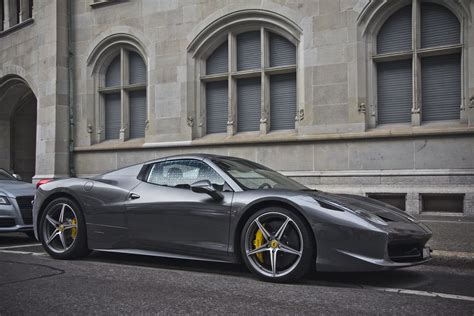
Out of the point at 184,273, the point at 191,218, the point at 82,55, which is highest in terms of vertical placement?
the point at 82,55

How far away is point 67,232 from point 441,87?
7.57 metres

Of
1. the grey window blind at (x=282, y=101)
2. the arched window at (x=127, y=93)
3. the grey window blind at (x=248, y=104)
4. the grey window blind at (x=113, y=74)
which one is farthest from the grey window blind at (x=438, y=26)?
the grey window blind at (x=113, y=74)

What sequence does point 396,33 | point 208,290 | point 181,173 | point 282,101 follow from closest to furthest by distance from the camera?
point 208,290, point 181,173, point 396,33, point 282,101

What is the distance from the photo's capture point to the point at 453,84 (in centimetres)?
1068

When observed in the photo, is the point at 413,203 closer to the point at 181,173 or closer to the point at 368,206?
the point at 368,206

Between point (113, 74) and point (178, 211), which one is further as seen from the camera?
point (113, 74)

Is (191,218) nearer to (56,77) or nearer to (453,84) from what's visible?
(453,84)

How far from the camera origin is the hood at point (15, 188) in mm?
8414

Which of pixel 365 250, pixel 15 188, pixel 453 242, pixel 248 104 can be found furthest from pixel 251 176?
pixel 248 104

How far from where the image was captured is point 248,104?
13.0m

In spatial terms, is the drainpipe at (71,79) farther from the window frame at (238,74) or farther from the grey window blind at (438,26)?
the grey window blind at (438,26)

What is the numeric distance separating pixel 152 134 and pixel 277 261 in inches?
365

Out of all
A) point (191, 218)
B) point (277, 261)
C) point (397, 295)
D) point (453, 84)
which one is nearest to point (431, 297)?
point (397, 295)

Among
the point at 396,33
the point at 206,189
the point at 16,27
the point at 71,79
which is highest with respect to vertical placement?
the point at 16,27
